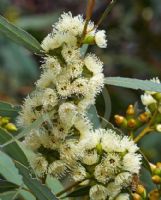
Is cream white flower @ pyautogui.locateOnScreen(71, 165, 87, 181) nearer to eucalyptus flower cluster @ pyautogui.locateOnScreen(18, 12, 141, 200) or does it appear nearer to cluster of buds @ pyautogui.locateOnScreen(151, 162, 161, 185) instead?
eucalyptus flower cluster @ pyautogui.locateOnScreen(18, 12, 141, 200)

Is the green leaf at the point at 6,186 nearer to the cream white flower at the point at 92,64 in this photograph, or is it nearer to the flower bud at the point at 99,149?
the flower bud at the point at 99,149

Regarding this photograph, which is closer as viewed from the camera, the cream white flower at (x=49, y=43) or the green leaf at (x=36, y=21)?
the cream white flower at (x=49, y=43)

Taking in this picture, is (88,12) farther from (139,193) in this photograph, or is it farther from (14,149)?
(139,193)

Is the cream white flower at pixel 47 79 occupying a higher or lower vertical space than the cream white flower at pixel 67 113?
higher

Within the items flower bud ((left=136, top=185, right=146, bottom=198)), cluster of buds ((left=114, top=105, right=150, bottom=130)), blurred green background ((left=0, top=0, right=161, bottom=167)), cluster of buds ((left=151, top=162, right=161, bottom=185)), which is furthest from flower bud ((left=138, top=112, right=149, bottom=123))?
blurred green background ((left=0, top=0, right=161, bottom=167))

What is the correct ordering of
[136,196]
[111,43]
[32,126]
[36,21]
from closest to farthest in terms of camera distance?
1. [32,126]
2. [136,196]
3. [36,21]
4. [111,43]

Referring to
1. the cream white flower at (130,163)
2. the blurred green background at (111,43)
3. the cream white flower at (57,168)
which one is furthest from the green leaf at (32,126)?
the blurred green background at (111,43)

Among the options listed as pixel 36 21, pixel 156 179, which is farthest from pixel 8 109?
pixel 36 21
